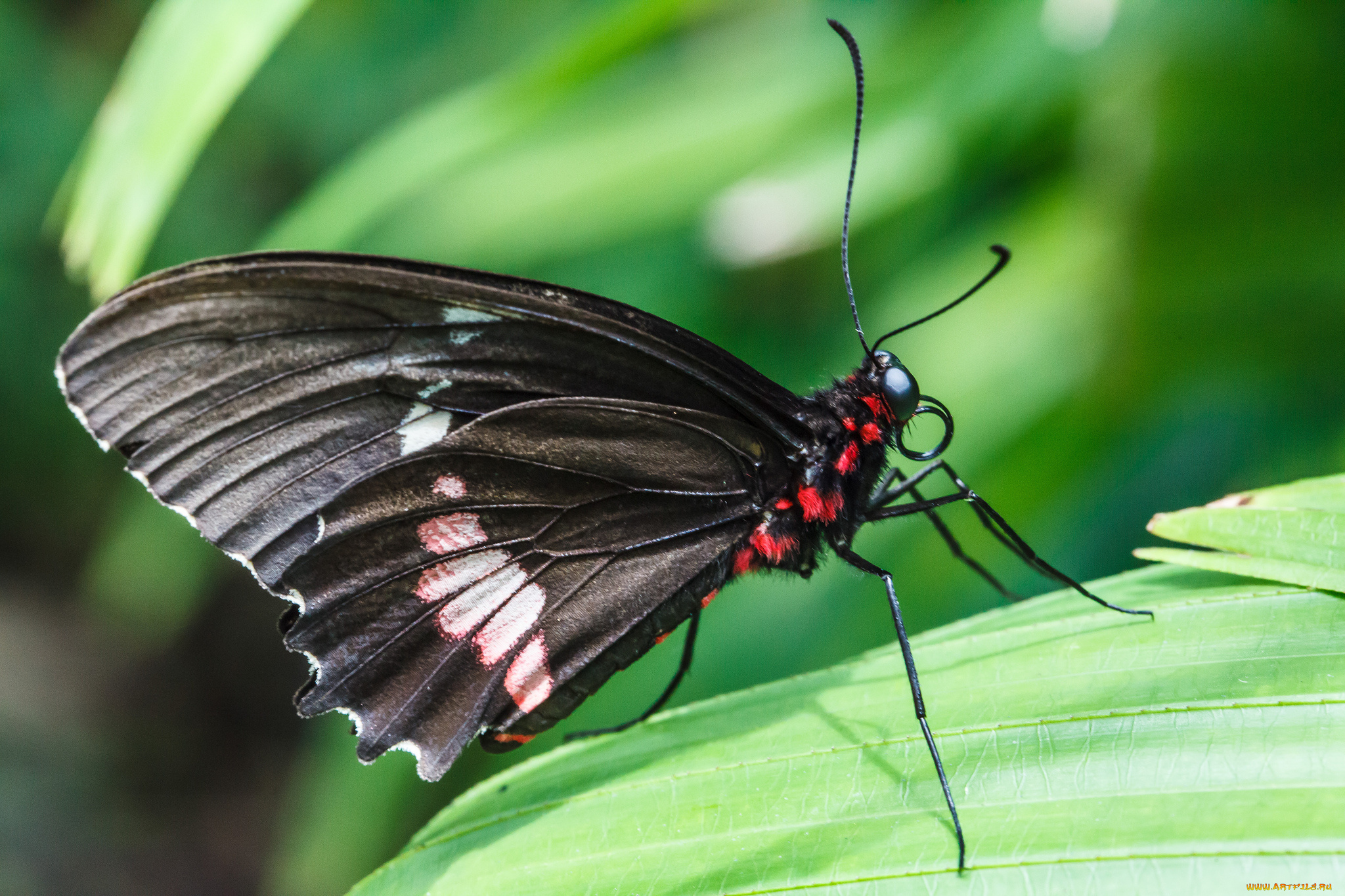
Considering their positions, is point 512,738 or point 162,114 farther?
point 512,738

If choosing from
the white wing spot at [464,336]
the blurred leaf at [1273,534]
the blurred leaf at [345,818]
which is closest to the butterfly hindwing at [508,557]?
the white wing spot at [464,336]

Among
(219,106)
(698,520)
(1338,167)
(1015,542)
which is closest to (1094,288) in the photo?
(1338,167)

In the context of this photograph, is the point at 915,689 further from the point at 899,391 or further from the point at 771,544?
the point at 899,391

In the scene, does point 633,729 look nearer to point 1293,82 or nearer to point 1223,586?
point 1223,586

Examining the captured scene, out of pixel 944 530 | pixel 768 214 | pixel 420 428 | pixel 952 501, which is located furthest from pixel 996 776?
pixel 768 214

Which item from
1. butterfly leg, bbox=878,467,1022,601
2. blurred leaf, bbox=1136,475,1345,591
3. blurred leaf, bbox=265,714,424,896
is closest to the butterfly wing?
butterfly leg, bbox=878,467,1022,601

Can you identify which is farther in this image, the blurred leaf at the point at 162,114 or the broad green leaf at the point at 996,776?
the blurred leaf at the point at 162,114

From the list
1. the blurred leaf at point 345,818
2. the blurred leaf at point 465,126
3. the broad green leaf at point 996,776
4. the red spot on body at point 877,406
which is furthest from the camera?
the blurred leaf at point 345,818

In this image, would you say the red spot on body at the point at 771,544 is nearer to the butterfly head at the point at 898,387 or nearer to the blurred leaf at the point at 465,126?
the butterfly head at the point at 898,387
